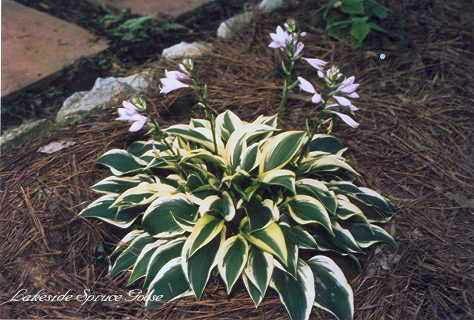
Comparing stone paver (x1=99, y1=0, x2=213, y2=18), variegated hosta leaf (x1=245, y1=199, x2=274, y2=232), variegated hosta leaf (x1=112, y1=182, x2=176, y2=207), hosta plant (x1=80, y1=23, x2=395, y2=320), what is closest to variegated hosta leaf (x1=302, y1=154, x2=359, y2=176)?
hosta plant (x1=80, y1=23, x2=395, y2=320)

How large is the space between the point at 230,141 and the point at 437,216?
2.57ft

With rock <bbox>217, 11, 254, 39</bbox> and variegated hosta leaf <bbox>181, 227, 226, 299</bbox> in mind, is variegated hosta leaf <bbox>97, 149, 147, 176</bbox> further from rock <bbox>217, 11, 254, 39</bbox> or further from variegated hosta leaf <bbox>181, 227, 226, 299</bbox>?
rock <bbox>217, 11, 254, 39</bbox>

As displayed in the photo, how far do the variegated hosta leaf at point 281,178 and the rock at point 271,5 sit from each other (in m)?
1.51

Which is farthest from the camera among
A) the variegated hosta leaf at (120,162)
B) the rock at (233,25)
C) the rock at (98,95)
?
the rock at (233,25)

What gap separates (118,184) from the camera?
6.97 feet

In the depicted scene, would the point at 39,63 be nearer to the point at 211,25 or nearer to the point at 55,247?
the point at 211,25

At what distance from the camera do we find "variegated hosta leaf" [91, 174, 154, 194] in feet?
6.93

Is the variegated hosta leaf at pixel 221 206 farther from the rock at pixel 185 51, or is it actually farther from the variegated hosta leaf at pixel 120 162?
the rock at pixel 185 51

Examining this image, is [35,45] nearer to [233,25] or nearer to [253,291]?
[233,25]

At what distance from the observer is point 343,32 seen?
9.66 feet

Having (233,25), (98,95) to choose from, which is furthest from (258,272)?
(233,25)

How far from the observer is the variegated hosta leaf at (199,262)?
5.92ft

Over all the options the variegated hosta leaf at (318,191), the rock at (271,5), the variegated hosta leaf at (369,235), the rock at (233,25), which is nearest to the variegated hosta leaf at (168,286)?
the variegated hosta leaf at (318,191)

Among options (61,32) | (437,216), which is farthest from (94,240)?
(61,32)
